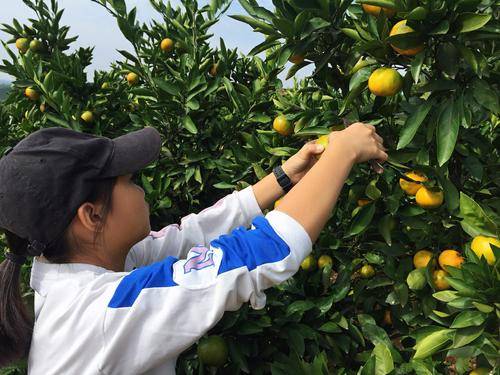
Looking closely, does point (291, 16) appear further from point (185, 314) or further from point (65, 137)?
point (185, 314)

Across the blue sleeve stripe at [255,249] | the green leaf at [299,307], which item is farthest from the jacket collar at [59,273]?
the green leaf at [299,307]

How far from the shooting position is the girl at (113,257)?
1038mm

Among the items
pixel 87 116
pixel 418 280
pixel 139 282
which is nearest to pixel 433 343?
pixel 418 280

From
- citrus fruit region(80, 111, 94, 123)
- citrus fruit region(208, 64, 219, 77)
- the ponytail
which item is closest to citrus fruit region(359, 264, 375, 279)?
the ponytail

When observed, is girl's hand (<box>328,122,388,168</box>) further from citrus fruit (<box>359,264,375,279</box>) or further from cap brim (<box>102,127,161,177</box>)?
citrus fruit (<box>359,264,375,279</box>)

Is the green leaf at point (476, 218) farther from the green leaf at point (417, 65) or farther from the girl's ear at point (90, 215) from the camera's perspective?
the girl's ear at point (90, 215)

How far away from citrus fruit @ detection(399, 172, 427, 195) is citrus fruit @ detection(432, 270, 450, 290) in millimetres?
259

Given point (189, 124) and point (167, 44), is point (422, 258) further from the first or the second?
A: point (167, 44)

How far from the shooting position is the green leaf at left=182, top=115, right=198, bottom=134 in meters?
2.32

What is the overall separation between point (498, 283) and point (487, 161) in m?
0.62

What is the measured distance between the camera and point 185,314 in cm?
104

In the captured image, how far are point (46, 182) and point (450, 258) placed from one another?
1151 millimetres

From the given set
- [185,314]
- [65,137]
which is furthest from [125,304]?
[65,137]

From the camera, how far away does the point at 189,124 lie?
92.5 inches
